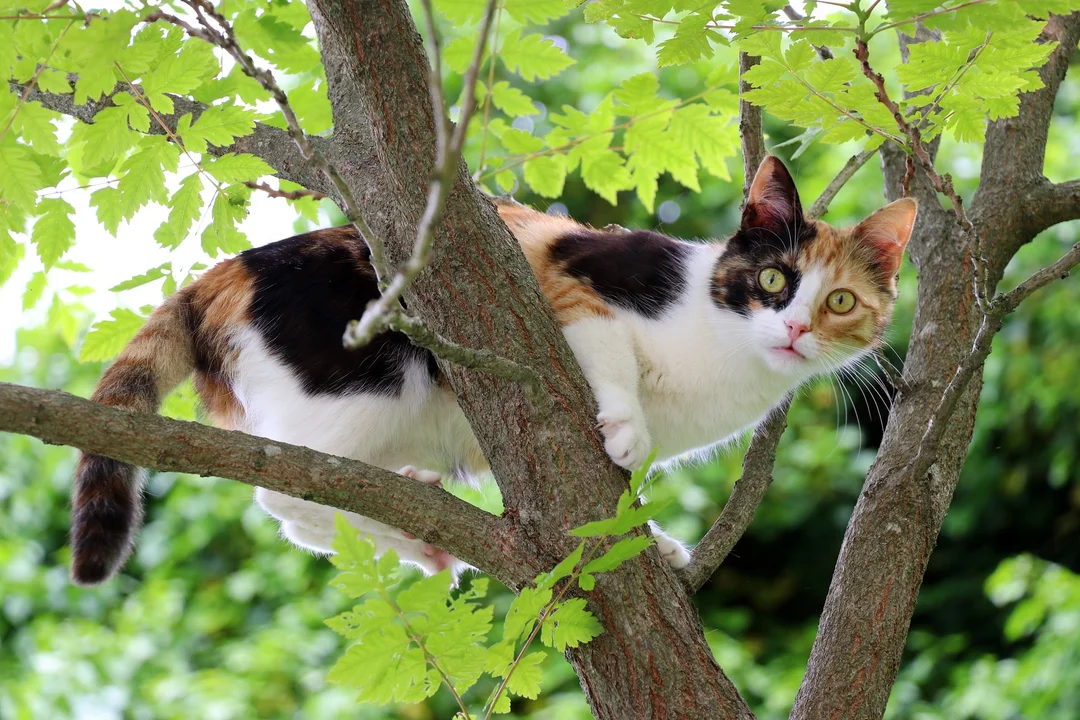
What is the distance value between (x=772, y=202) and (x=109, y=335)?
1.69m

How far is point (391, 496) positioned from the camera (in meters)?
1.62

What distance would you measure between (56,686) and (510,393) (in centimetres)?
363

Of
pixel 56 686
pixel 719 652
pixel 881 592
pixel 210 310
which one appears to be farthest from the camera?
pixel 719 652

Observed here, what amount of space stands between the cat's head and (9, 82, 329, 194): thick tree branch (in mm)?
1129

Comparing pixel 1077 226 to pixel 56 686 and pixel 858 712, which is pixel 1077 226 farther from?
pixel 56 686

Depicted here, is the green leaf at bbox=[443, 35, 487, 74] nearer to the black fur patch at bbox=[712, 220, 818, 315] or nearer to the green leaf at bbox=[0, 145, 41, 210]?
the black fur patch at bbox=[712, 220, 818, 315]

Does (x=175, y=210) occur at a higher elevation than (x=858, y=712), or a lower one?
higher

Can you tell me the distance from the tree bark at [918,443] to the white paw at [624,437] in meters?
0.48

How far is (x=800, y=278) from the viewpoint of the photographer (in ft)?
8.24

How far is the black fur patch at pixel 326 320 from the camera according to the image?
2354mm

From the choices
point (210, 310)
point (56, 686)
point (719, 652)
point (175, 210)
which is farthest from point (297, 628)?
point (175, 210)

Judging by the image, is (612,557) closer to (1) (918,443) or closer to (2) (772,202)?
(1) (918,443)

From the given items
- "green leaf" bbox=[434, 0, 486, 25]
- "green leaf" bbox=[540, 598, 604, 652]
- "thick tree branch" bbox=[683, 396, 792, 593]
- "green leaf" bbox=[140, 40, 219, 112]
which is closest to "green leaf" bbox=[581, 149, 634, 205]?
"green leaf" bbox=[434, 0, 486, 25]

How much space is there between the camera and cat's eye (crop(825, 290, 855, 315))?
253 cm
